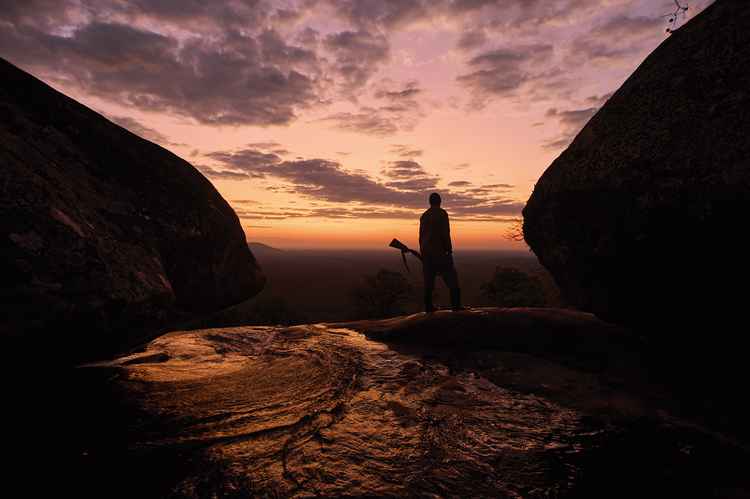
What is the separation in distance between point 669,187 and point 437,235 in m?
3.97

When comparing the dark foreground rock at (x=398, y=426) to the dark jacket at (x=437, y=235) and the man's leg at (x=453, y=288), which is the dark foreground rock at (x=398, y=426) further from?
the dark jacket at (x=437, y=235)

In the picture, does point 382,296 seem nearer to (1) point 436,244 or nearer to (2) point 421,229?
(2) point 421,229

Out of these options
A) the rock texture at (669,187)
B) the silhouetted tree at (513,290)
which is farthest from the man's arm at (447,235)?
the silhouetted tree at (513,290)

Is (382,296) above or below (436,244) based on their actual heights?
below

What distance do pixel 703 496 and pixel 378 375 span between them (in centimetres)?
279

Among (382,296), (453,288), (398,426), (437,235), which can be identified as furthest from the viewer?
(382,296)

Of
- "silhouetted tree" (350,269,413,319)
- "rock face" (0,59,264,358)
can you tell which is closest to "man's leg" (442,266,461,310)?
"rock face" (0,59,264,358)

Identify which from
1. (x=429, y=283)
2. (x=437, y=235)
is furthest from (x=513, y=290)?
(x=437, y=235)

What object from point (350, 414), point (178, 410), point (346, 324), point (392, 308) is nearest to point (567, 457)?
point (350, 414)

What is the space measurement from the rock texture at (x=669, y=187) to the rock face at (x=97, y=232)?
15.3ft

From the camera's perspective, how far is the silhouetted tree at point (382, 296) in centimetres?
2208

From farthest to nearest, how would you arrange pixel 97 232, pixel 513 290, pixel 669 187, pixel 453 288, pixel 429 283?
pixel 513 290
pixel 429 283
pixel 453 288
pixel 669 187
pixel 97 232

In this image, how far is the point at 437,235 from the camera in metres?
7.19

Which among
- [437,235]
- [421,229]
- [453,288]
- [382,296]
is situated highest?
[421,229]
